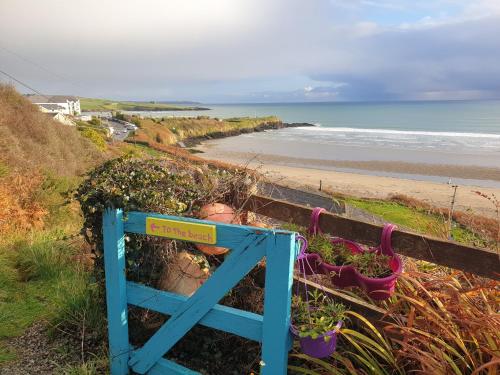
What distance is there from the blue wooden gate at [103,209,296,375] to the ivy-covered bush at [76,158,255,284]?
12 cm

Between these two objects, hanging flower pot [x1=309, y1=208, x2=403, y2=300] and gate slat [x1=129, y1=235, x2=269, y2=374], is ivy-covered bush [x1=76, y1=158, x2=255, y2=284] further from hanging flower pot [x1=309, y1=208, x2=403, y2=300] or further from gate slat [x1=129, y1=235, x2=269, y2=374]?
hanging flower pot [x1=309, y1=208, x2=403, y2=300]

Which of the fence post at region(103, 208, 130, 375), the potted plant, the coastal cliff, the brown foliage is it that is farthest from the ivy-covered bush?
the coastal cliff

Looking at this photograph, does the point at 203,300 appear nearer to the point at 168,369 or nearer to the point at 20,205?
the point at 168,369

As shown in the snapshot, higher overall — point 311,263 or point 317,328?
point 311,263

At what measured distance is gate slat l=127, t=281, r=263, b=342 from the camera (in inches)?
97.1

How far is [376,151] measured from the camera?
1794 inches

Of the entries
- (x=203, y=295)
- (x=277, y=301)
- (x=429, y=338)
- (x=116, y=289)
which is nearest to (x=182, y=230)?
(x=203, y=295)

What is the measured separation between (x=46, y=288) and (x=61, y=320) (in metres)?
1.15

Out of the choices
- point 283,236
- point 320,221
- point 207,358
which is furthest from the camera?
point 207,358

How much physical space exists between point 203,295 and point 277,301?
550 millimetres

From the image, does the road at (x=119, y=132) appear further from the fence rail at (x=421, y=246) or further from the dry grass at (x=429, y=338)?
the dry grass at (x=429, y=338)

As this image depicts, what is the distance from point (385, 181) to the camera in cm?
2991

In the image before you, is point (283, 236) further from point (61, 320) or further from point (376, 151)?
point (376, 151)

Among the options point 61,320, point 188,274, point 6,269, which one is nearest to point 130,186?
point 188,274
